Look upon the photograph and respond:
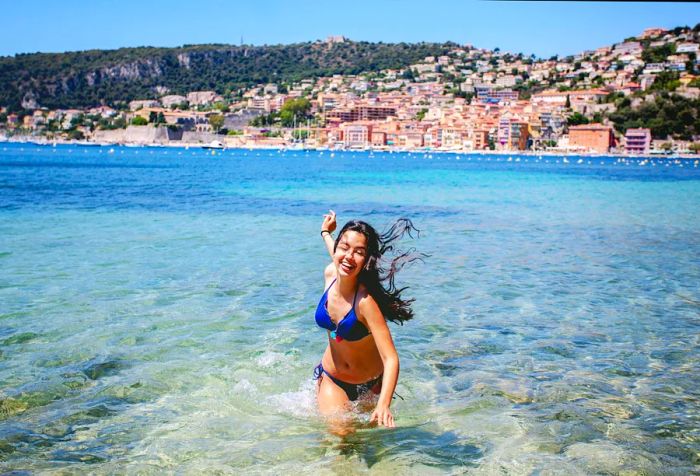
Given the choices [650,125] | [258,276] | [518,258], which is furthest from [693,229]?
[650,125]

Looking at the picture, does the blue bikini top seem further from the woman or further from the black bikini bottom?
the black bikini bottom

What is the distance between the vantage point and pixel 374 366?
3.58m

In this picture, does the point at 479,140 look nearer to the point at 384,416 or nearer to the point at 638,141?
the point at 638,141

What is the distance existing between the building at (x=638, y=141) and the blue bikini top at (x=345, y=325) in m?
117

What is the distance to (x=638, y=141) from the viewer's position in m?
112

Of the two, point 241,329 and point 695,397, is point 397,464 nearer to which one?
point 695,397

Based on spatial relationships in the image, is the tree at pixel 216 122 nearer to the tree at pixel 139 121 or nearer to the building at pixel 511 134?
the tree at pixel 139 121

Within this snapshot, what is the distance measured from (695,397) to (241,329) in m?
3.50

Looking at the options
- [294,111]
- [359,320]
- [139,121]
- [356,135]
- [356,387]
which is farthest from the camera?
[294,111]

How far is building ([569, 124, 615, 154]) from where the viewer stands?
114m

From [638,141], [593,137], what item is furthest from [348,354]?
[593,137]

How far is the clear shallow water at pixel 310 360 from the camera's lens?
351 cm

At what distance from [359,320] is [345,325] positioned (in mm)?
80

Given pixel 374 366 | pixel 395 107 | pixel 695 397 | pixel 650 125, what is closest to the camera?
pixel 374 366
